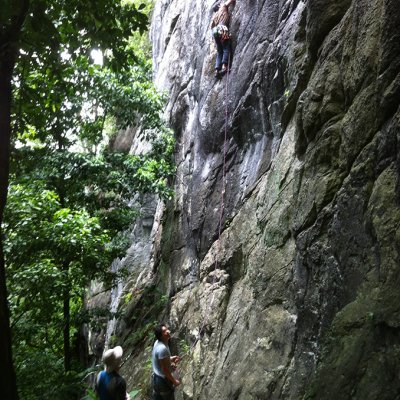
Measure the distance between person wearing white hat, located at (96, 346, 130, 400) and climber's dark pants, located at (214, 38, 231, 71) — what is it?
7.36m

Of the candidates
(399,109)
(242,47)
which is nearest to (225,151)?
(242,47)

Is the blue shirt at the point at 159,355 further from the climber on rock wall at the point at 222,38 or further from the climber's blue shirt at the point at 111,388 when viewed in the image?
the climber on rock wall at the point at 222,38

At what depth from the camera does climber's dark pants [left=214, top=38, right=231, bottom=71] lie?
33.7 ft

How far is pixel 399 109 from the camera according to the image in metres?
3.88

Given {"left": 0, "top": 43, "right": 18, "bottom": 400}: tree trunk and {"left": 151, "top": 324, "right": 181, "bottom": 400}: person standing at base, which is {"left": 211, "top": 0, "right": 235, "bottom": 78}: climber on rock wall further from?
{"left": 0, "top": 43, "right": 18, "bottom": 400}: tree trunk

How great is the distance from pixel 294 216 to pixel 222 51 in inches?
231

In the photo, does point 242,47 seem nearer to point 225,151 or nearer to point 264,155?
point 225,151

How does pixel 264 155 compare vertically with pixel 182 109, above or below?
below

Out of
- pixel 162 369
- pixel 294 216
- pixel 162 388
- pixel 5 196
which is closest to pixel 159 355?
pixel 162 369

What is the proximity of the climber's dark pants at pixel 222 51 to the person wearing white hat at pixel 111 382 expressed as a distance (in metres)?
7.36

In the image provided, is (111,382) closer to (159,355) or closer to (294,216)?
(159,355)

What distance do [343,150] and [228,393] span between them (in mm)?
3684

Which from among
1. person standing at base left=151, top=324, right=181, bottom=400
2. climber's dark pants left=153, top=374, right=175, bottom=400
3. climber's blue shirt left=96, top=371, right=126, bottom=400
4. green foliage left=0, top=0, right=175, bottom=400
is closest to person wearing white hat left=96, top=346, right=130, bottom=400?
climber's blue shirt left=96, top=371, right=126, bottom=400

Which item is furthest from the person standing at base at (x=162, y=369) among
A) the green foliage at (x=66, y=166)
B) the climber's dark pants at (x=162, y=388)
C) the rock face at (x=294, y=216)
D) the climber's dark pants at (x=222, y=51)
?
the climber's dark pants at (x=222, y=51)
